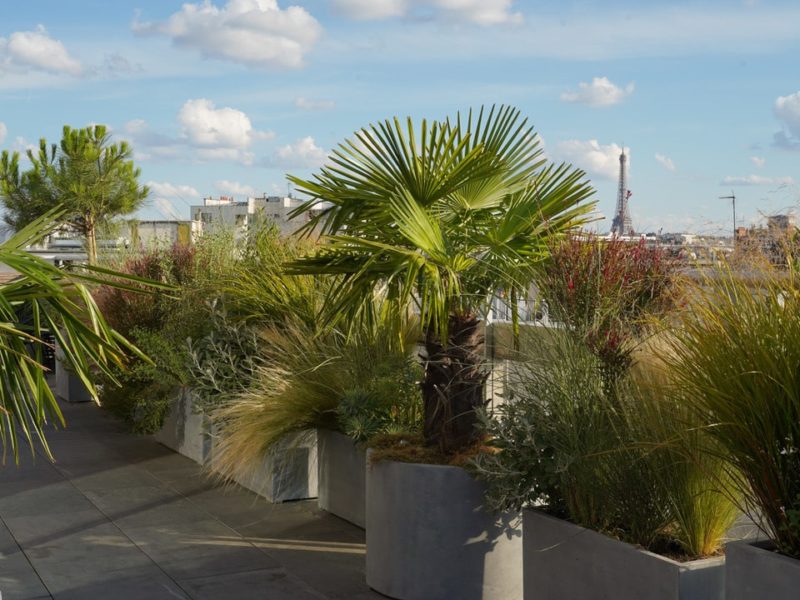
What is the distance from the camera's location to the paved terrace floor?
547cm

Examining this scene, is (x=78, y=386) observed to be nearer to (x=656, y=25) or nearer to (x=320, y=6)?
(x=320, y=6)

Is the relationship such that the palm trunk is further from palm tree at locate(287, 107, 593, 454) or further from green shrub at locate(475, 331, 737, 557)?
green shrub at locate(475, 331, 737, 557)

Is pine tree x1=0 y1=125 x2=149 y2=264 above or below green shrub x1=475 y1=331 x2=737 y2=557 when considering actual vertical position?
above

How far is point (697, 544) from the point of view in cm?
399

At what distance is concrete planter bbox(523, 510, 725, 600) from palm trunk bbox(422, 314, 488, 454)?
785 mm

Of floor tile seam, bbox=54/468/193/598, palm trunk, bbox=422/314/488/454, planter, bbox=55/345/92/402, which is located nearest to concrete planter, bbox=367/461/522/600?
palm trunk, bbox=422/314/488/454

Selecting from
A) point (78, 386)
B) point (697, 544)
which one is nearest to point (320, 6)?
point (697, 544)

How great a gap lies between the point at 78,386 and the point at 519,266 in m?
9.01

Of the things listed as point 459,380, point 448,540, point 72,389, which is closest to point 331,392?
point 459,380

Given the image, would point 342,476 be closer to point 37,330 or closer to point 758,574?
point 37,330

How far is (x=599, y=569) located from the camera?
13.4ft

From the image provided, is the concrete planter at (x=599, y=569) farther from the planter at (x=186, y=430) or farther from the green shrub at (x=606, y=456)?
the planter at (x=186, y=430)

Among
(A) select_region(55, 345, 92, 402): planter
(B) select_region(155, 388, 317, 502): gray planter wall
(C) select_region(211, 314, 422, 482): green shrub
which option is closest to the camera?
(C) select_region(211, 314, 422, 482): green shrub

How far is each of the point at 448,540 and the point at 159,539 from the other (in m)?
2.23
